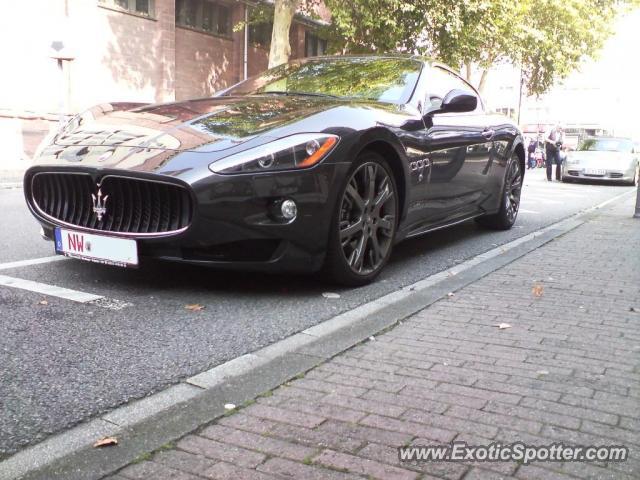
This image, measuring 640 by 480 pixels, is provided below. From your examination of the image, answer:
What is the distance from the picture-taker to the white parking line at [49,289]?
12.1ft

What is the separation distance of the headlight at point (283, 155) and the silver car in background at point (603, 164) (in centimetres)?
1617

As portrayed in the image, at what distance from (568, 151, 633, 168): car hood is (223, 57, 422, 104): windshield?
47.5ft

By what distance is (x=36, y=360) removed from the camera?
9.05 ft

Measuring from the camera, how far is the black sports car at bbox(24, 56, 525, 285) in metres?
3.52

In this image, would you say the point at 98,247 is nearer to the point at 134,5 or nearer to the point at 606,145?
the point at 134,5

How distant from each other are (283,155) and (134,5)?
18.0m

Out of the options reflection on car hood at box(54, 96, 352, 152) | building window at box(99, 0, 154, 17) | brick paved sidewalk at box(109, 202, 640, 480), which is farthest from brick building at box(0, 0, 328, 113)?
brick paved sidewalk at box(109, 202, 640, 480)

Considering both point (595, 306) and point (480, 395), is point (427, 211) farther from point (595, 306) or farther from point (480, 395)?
point (480, 395)

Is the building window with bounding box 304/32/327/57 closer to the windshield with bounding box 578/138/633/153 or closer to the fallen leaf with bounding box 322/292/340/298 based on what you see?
the windshield with bounding box 578/138/633/153

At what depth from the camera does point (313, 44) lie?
28984 mm

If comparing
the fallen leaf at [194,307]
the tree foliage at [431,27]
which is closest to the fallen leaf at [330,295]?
the fallen leaf at [194,307]

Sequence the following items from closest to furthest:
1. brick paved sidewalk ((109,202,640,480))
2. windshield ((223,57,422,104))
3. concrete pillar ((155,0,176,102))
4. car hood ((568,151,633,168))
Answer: brick paved sidewalk ((109,202,640,480)) → windshield ((223,57,422,104)) → car hood ((568,151,633,168)) → concrete pillar ((155,0,176,102))

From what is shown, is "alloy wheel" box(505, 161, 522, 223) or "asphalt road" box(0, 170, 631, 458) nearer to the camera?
"asphalt road" box(0, 170, 631, 458)

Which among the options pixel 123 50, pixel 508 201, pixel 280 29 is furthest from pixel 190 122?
pixel 123 50
